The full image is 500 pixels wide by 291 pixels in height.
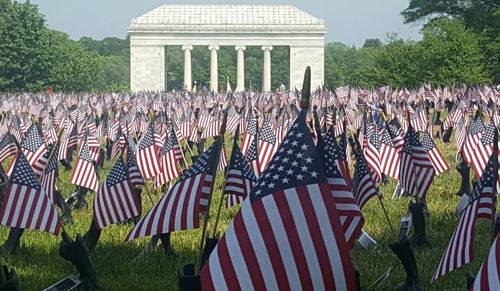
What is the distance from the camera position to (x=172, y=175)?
14.2 metres

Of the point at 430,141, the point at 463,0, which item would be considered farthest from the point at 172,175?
the point at 463,0

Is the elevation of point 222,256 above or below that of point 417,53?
below

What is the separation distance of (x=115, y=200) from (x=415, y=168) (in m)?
4.04

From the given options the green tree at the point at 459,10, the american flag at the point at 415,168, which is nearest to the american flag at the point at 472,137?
the american flag at the point at 415,168

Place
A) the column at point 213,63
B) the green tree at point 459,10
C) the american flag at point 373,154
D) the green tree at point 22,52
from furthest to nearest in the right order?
the column at point 213,63 < the green tree at point 22,52 < the green tree at point 459,10 < the american flag at point 373,154

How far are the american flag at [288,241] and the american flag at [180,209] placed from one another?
2038mm

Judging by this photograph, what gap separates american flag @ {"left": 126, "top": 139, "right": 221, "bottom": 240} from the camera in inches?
318

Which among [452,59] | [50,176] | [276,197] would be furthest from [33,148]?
[452,59]

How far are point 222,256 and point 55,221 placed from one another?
3.20 m

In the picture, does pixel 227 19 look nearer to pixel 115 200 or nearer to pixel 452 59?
pixel 452 59

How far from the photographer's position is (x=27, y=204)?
873cm

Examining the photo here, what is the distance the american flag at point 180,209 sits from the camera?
26.5ft

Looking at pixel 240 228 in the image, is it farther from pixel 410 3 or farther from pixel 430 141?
pixel 410 3

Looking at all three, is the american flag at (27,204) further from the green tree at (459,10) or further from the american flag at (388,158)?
the green tree at (459,10)
